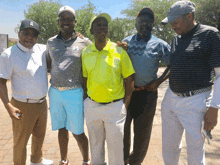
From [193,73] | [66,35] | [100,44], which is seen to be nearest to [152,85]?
[193,73]

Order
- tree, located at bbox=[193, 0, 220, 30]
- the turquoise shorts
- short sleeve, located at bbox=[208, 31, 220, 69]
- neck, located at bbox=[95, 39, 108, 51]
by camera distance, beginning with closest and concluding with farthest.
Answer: short sleeve, located at bbox=[208, 31, 220, 69]
neck, located at bbox=[95, 39, 108, 51]
the turquoise shorts
tree, located at bbox=[193, 0, 220, 30]

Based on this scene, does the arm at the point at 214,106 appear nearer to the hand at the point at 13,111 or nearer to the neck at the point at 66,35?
the neck at the point at 66,35

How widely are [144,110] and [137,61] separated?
0.72 meters

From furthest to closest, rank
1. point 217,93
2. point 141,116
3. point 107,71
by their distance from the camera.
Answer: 1. point 141,116
2. point 107,71
3. point 217,93

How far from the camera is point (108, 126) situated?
2.24 metres

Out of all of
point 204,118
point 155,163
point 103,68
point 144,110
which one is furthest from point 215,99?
point 155,163

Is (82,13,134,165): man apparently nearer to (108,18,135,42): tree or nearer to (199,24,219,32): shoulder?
(199,24,219,32): shoulder

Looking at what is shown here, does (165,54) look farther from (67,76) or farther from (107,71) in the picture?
(67,76)

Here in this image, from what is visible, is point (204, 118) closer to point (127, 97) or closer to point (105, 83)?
point (127, 97)

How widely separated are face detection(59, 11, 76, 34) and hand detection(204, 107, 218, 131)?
2.11 meters

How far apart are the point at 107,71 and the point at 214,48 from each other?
121 cm

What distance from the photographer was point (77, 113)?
2.52m

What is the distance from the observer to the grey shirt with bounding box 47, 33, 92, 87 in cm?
244

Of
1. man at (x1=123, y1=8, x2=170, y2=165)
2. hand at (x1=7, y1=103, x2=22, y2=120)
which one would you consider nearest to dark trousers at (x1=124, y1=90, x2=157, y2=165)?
man at (x1=123, y1=8, x2=170, y2=165)
